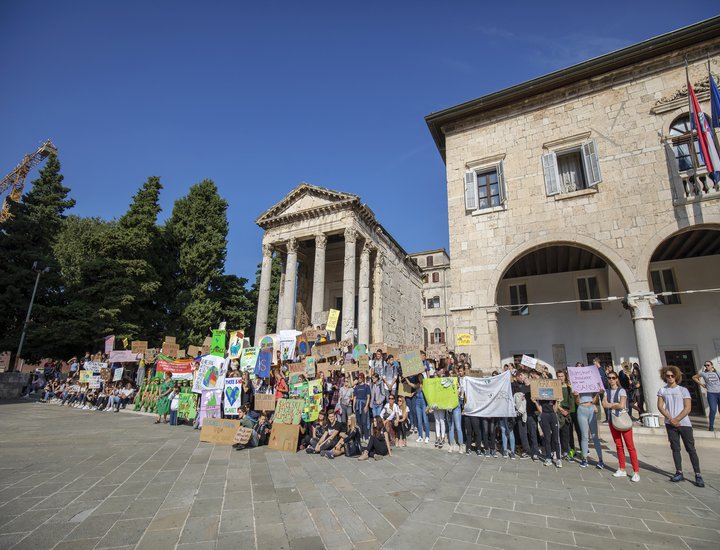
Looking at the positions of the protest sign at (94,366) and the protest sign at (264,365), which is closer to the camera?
the protest sign at (264,365)

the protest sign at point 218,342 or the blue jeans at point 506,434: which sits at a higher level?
the protest sign at point 218,342

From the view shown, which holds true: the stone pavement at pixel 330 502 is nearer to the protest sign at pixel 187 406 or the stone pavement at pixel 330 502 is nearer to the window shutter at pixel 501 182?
the protest sign at pixel 187 406

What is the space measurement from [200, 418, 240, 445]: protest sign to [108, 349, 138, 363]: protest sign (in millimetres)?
10284

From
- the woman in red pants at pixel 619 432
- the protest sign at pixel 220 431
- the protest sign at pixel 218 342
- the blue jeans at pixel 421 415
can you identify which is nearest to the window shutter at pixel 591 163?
the woman in red pants at pixel 619 432

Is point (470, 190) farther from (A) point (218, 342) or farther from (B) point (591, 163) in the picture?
(A) point (218, 342)

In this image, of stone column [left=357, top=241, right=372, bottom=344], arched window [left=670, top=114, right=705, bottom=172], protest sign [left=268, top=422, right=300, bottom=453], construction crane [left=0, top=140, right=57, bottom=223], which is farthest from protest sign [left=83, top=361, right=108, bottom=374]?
construction crane [left=0, top=140, right=57, bottom=223]

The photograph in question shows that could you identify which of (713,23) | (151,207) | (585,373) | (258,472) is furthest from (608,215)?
(151,207)

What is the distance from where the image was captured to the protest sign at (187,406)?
11094 millimetres

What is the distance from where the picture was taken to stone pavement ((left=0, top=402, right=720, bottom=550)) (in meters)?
3.60

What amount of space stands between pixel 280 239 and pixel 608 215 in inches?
810

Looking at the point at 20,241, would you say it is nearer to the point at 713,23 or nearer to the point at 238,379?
the point at 238,379

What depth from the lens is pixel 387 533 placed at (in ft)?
12.4

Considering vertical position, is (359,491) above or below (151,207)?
below

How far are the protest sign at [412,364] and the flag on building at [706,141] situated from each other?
10.5m
